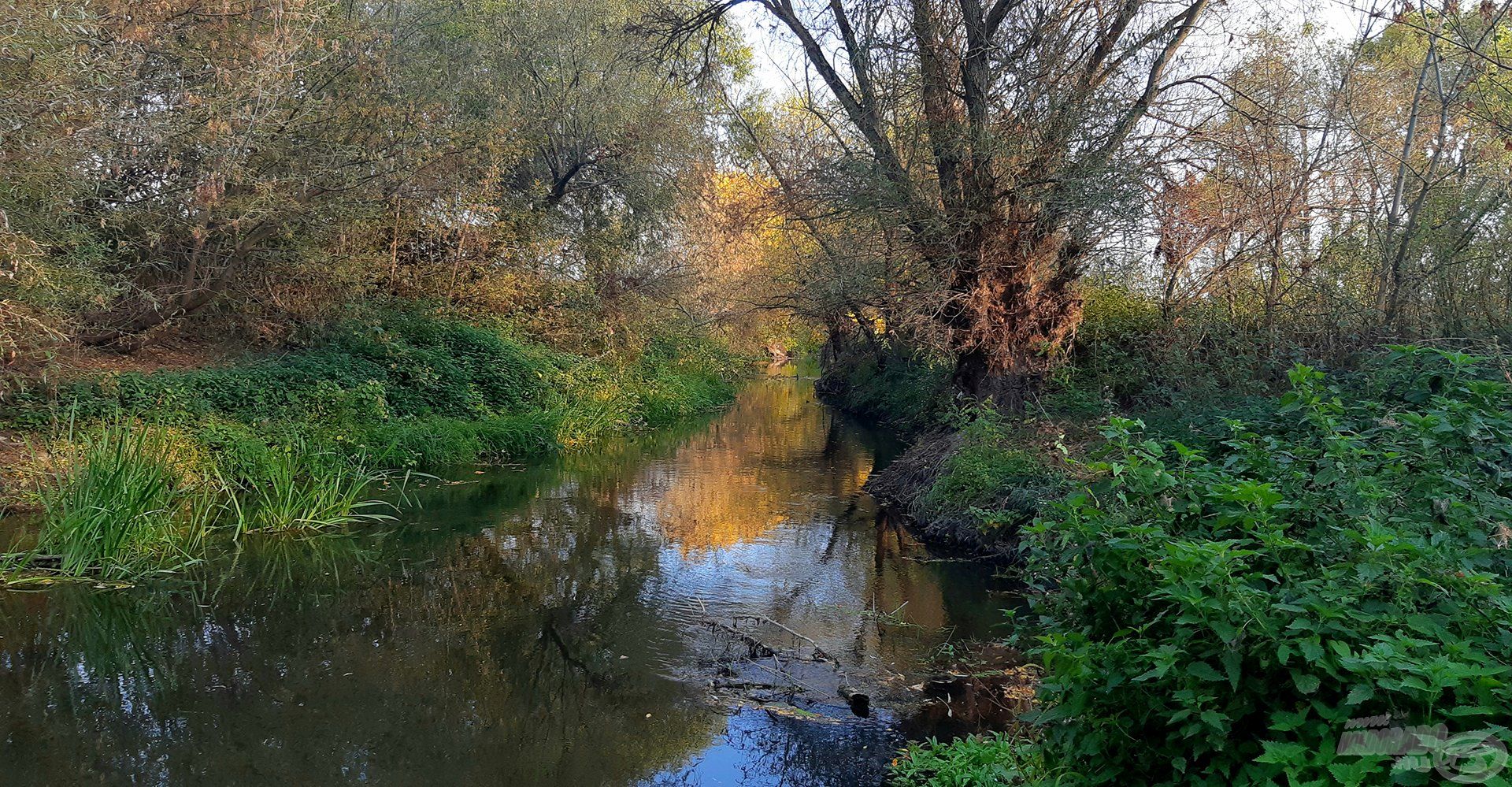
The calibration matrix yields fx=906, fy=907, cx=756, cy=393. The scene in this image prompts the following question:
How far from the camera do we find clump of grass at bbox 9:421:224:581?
7.43 metres

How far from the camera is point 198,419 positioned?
10.9 metres

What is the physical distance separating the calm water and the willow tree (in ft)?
11.6

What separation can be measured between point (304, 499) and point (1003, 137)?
880 cm

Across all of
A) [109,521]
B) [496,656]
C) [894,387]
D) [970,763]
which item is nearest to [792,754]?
[970,763]

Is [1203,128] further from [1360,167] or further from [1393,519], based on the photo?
[1393,519]

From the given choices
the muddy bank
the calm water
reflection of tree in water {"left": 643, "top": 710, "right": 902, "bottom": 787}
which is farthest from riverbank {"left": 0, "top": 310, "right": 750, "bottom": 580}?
the muddy bank

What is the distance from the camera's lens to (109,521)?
298 inches

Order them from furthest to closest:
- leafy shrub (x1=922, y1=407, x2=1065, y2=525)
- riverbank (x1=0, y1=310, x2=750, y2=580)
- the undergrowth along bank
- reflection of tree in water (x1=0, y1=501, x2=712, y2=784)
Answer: leafy shrub (x1=922, y1=407, x2=1065, y2=525) → riverbank (x1=0, y1=310, x2=750, y2=580) → reflection of tree in water (x1=0, y1=501, x2=712, y2=784) → the undergrowth along bank

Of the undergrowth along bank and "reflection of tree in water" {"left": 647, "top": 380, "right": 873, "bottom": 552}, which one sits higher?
the undergrowth along bank

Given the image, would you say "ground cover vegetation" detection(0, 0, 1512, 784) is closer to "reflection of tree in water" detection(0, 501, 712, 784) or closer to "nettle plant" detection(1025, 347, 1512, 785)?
"nettle plant" detection(1025, 347, 1512, 785)

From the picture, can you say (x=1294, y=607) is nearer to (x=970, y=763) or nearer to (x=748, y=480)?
(x=970, y=763)

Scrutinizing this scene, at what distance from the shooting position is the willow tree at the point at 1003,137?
10.6 m

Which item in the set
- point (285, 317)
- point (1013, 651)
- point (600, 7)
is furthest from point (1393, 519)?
point (600, 7)

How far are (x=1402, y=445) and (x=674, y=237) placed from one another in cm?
1934
